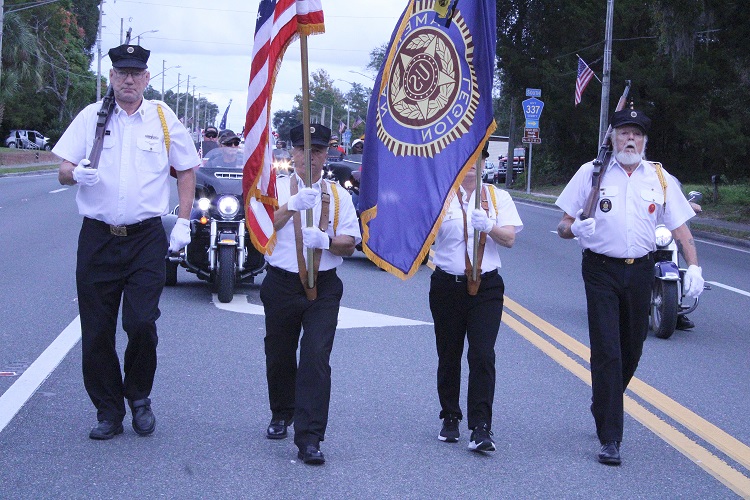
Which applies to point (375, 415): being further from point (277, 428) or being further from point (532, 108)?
point (532, 108)

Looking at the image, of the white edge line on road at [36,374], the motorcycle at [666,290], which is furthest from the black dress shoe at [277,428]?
the motorcycle at [666,290]

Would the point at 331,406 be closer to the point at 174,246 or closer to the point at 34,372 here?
the point at 174,246

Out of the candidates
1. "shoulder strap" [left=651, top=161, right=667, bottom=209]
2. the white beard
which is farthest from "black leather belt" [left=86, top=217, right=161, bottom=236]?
"shoulder strap" [left=651, top=161, right=667, bottom=209]

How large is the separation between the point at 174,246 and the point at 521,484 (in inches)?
93.8

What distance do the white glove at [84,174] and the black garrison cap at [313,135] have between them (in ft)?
3.52

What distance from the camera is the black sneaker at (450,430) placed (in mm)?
6559

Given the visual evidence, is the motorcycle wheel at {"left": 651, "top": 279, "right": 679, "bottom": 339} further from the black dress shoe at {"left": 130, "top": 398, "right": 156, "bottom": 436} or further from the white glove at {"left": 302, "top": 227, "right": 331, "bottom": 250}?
the black dress shoe at {"left": 130, "top": 398, "right": 156, "bottom": 436}

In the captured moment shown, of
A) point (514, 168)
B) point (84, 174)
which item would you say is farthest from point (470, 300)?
point (514, 168)

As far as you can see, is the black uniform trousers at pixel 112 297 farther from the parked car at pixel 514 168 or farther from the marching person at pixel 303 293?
the parked car at pixel 514 168

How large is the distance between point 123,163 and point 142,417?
1398 mm

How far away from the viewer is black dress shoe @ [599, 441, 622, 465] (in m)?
6.18

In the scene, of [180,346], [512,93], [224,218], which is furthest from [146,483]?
[512,93]

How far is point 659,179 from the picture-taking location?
6.70 meters

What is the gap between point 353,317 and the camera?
11.3 meters
